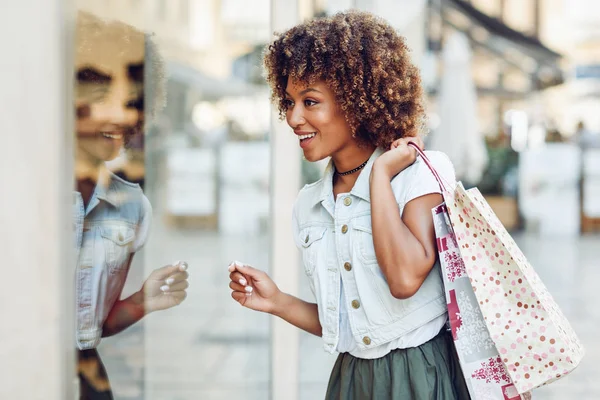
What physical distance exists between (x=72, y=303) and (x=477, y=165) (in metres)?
7.61

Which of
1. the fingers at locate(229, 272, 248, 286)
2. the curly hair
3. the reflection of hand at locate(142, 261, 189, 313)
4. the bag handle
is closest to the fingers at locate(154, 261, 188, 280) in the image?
the reflection of hand at locate(142, 261, 189, 313)

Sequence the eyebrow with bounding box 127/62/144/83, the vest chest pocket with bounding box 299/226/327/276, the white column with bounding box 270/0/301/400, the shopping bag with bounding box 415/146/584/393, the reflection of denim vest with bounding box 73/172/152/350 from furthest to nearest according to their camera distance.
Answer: the white column with bounding box 270/0/301/400, the eyebrow with bounding box 127/62/144/83, the reflection of denim vest with bounding box 73/172/152/350, the vest chest pocket with bounding box 299/226/327/276, the shopping bag with bounding box 415/146/584/393

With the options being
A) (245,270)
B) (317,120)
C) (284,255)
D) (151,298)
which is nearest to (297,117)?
(317,120)

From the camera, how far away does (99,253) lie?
91.7 inches

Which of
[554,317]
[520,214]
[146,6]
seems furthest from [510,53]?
[554,317]

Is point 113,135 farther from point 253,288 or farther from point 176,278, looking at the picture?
point 253,288

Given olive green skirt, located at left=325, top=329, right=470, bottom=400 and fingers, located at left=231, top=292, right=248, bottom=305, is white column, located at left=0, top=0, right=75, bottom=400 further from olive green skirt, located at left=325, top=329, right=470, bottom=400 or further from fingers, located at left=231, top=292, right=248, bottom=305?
olive green skirt, located at left=325, top=329, right=470, bottom=400

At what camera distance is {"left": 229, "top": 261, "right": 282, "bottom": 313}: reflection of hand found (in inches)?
74.6

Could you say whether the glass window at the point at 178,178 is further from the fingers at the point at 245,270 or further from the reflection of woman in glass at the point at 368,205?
the reflection of woman in glass at the point at 368,205

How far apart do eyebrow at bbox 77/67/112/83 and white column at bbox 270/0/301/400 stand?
1.34 meters

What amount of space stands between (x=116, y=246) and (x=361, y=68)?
1.03m

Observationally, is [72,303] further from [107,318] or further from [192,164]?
[192,164]

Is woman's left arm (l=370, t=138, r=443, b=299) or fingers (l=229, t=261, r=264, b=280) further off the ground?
woman's left arm (l=370, t=138, r=443, b=299)

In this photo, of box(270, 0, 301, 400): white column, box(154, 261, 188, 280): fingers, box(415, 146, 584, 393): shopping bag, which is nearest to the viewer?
box(415, 146, 584, 393): shopping bag
